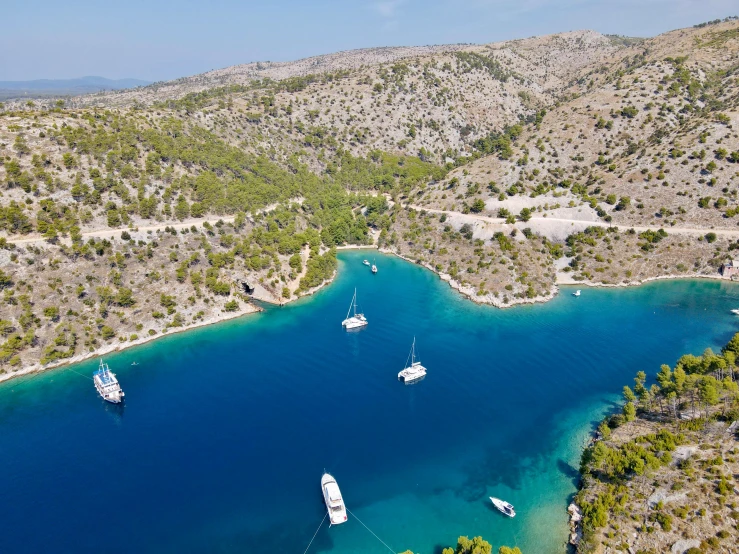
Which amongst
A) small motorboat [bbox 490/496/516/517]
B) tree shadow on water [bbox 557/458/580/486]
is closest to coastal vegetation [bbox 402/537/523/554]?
small motorboat [bbox 490/496/516/517]

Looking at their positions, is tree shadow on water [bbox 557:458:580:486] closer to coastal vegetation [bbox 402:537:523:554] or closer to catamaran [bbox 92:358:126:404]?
coastal vegetation [bbox 402:537:523:554]

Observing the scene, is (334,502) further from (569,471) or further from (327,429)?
(569,471)

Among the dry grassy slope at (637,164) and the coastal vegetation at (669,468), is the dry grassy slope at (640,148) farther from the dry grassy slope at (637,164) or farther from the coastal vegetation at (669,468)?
the coastal vegetation at (669,468)

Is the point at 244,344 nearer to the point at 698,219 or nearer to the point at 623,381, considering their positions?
the point at 623,381

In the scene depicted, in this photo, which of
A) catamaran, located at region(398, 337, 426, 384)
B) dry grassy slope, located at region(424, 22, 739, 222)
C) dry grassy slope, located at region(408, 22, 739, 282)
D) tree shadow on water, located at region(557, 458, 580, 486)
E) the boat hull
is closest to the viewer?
tree shadow on water, located at region(557, 458, 580, 486)

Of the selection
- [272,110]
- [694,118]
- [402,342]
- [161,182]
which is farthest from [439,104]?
[402,342]

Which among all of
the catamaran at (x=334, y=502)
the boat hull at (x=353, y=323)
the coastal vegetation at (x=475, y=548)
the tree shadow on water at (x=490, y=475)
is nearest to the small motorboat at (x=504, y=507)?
the tree shadow on water at (x=490, y=475)

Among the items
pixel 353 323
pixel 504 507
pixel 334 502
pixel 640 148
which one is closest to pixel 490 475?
pixel 504 507
